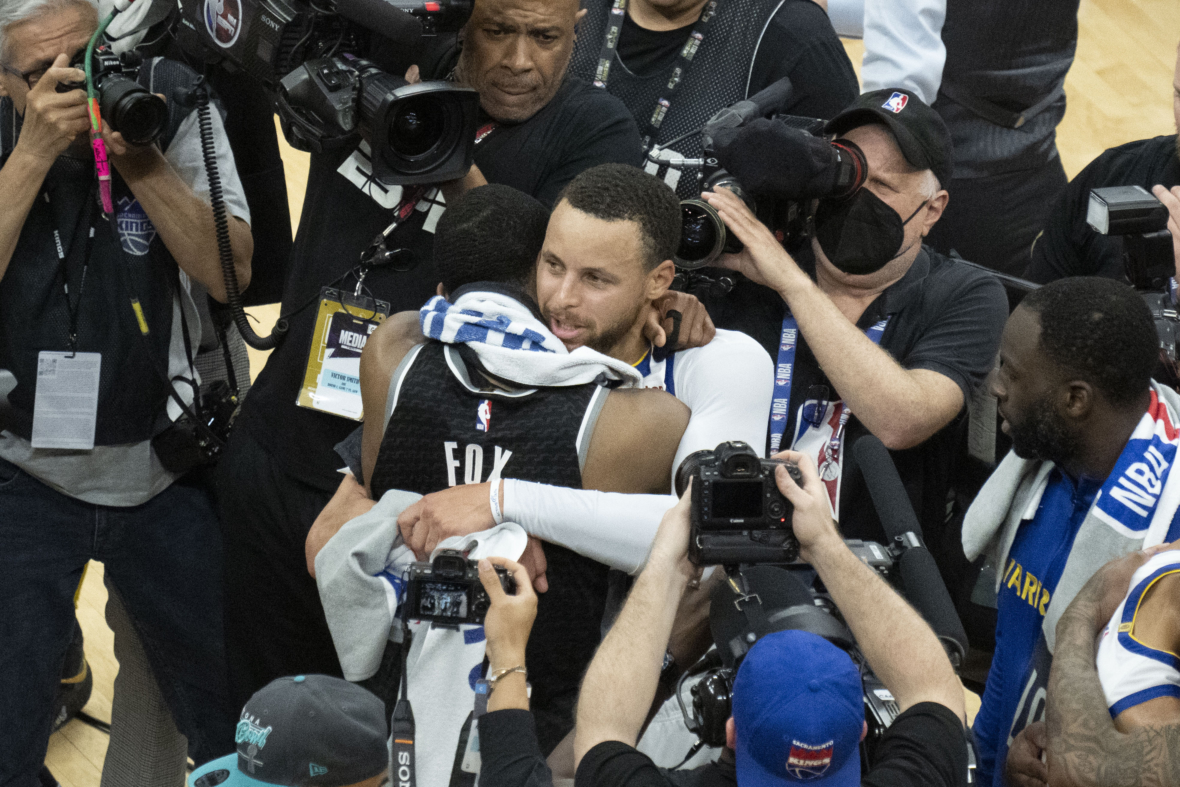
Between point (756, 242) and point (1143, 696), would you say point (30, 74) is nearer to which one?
point (756, 242)

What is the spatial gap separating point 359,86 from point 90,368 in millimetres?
799

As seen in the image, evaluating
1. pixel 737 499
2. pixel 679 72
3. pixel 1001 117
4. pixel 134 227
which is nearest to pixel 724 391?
pixel 737 499

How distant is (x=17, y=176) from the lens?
222 centimetres

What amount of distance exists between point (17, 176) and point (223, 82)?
1.67ft

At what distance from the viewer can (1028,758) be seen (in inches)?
70.7

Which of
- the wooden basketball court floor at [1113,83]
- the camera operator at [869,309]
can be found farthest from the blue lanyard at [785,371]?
the wooden basketball court floor at [1113,83]

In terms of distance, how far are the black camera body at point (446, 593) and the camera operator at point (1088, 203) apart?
1374mm

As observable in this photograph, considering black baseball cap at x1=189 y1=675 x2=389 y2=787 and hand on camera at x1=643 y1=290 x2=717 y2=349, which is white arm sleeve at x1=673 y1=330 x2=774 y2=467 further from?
black baseball cap at x1=189 y1=675 x2=389 y2=787

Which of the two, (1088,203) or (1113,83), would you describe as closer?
(1088,203)

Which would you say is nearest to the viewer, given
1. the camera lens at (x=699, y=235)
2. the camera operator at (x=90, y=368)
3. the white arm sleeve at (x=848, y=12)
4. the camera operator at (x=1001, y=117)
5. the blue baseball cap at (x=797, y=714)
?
the blue baseball cap at (x=797, y=714)

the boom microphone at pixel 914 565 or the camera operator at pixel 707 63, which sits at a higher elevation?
the camera operator at pixel 707 63

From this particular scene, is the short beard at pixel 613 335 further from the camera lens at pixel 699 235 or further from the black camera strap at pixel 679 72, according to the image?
the black camera strap at pixel 679 72

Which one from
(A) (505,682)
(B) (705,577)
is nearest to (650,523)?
(B) (705,577)

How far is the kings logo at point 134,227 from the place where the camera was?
92.7 inches
